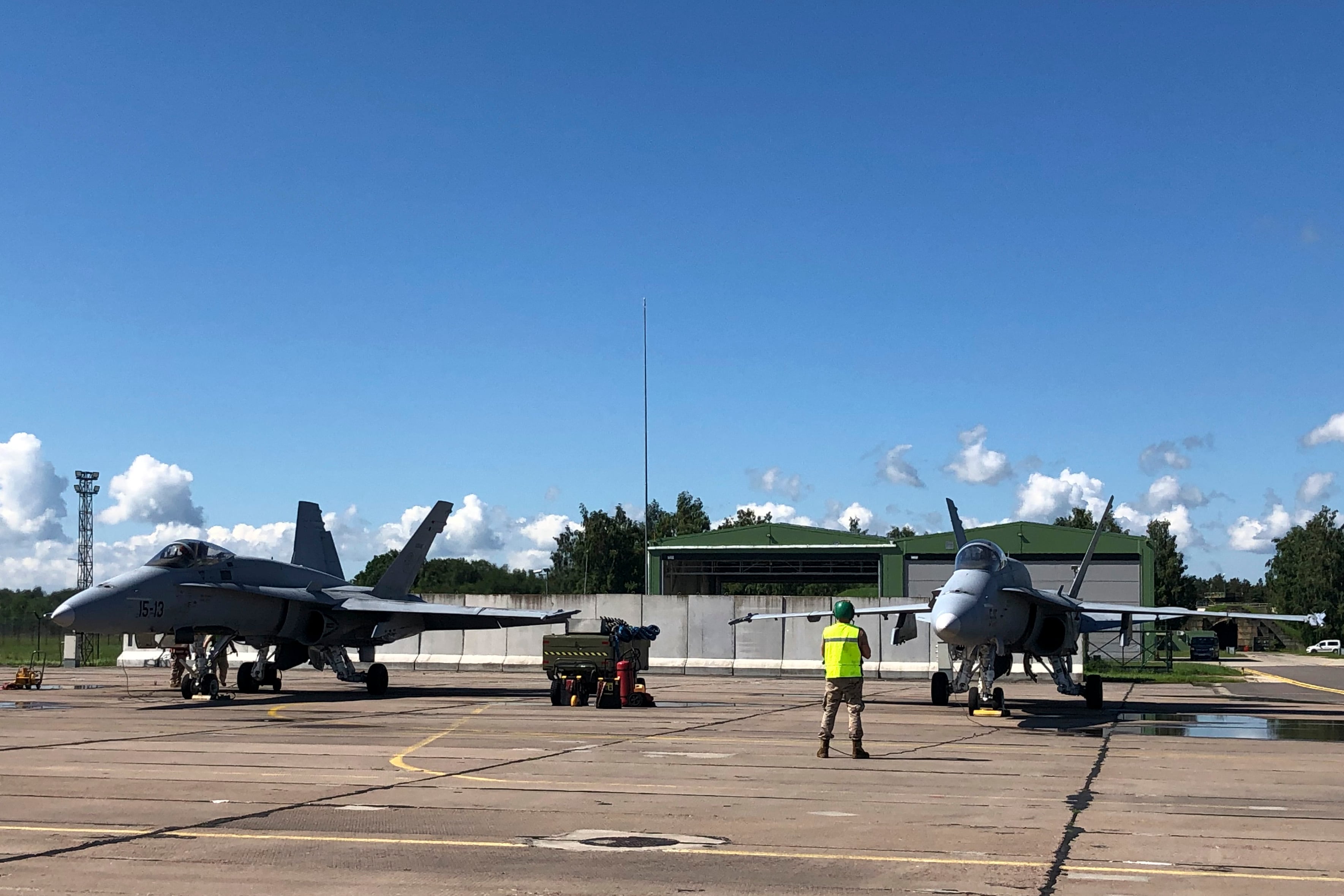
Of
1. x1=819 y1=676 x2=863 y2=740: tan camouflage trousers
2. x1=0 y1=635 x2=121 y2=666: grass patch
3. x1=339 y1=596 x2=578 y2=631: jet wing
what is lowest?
x1=0 y1=635 x2=121 y2=666: grass patch

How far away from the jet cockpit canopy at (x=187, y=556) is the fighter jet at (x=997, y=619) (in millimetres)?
11445

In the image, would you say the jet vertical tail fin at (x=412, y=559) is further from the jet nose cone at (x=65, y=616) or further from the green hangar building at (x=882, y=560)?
the green hangar building at (x=882, y=560)

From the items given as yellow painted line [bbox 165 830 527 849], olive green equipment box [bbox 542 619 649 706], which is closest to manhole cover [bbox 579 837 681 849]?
yellow painted line [bbox 165 830 527 849]

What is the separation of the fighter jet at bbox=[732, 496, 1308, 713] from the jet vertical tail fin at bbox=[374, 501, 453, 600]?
396 inches

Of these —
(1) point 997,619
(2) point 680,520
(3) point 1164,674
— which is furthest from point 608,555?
(1) point 997,619

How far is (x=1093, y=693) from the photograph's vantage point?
2375 cm

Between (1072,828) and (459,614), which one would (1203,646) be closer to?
(459,614)

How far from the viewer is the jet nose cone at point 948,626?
18938 mm

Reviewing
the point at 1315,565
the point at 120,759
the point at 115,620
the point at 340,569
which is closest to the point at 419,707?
the point at 115,620

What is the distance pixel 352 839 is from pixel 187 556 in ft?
59.2

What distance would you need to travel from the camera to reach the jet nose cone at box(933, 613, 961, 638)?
18.9m

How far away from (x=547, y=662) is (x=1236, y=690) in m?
20.7

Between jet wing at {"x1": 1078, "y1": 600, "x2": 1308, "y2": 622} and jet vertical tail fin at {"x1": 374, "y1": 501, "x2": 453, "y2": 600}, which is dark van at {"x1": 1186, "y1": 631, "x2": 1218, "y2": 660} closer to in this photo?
jet wing at {"x1": 1078, "y1": 600, "x2": 1308, "y2": 622}

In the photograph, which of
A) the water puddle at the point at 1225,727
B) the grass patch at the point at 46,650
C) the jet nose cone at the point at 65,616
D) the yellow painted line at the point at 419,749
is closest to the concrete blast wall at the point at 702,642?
the grass patch at the point at 46,650
